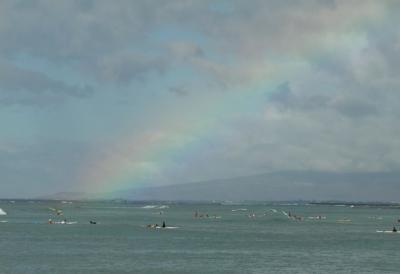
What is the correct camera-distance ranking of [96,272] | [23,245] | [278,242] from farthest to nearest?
[278,242], [23,245], [96,272]

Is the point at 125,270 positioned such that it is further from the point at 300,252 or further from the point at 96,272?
the point at 300,252

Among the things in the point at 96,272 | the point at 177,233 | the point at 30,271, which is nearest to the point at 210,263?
the point at 96,272

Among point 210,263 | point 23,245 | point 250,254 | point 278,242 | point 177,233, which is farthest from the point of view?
point 177,233

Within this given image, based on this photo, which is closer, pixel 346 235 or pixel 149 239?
pixel 149 239

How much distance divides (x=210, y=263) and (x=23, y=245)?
3076cm

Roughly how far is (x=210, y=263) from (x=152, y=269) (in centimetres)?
797

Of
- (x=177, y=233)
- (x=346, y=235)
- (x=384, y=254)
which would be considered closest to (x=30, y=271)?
(x=384, y=254)

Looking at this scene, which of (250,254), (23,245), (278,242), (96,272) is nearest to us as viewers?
(96,272)

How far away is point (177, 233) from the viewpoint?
123 metres

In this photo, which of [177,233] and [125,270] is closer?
[125,270]

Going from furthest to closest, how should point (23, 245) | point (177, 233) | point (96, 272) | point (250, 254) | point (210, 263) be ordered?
1. point (177, 233)
2. point (23, 245)
3. point (250, 254)
4. point (210, 263)
5. point (96, 272)

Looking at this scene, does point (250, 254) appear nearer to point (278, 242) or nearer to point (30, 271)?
point (278, 242)

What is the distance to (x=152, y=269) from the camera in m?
70.6

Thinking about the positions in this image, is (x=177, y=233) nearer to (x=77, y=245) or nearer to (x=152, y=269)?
(x=77, y=245)
